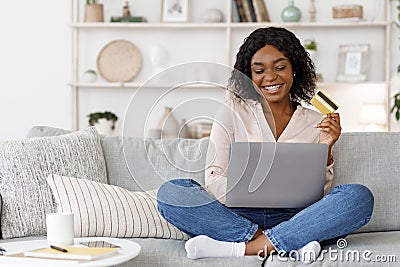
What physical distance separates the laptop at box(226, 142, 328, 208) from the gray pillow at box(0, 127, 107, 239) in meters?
0.63

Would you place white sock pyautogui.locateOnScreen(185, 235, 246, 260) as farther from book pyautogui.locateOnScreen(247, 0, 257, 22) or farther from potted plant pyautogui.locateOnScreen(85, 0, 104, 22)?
potted plant pyautogui.locateOnScreen(85, 0, 104, 22)

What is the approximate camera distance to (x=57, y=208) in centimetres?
272

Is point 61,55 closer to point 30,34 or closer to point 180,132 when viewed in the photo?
point 30,34

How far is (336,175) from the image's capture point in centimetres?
292

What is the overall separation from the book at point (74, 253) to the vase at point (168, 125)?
0.45 metres

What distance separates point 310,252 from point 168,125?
62 centimetres

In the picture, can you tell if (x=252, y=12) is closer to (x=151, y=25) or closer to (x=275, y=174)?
(x=151, y=25)

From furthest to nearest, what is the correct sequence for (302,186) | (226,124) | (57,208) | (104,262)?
1. (57,208)
2. (302,186)
3. (226,124)
4. (104,262)

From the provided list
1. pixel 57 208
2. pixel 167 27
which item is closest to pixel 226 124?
pixel 57 208

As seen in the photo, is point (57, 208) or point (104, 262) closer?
point (104, 262)

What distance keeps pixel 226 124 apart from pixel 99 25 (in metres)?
3.02

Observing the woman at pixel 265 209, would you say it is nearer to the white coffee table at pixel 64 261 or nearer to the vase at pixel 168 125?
the vase at pixel 168 125

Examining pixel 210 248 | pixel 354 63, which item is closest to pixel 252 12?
pixel 354 63

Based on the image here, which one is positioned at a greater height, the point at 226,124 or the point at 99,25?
the point at 99,25
